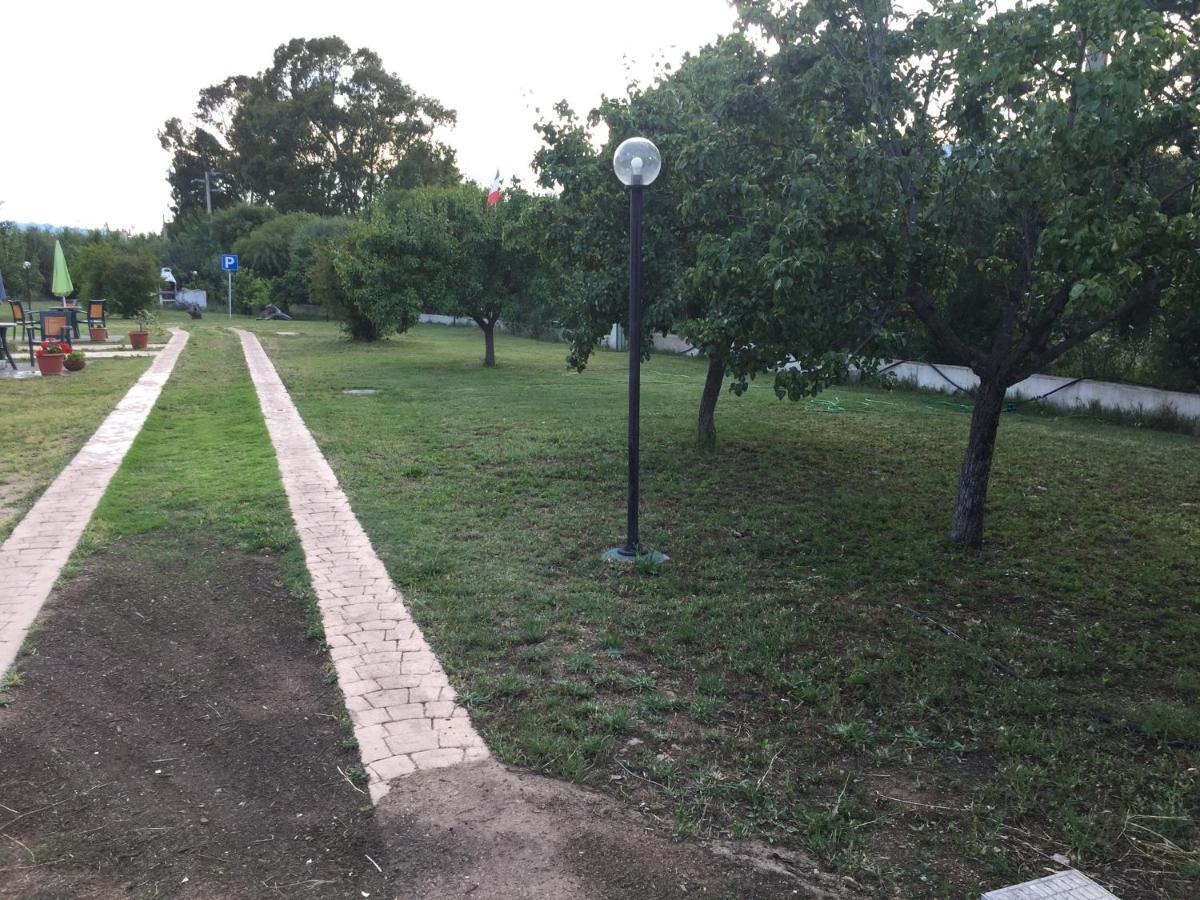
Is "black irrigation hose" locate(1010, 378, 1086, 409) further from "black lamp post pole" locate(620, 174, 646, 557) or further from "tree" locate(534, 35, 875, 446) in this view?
"black lamp post pole" locate(620, 174, 646, 557)

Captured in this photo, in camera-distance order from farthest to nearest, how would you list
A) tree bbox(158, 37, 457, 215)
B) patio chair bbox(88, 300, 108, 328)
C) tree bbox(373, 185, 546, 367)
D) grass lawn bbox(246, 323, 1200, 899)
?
Answer: tree bbox(158, 37, 457, 215), patio chair bbox(88, 300, 108, 328), tree bbox(373, 185, 546, 367), grass lawn bbox(246, 323, 1200, 899)

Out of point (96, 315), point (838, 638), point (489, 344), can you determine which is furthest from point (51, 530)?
point (96, 315)

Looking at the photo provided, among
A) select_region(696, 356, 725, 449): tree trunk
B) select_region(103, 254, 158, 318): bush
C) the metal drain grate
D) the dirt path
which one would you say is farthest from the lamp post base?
select_region(103, 254, 158, 318): bush

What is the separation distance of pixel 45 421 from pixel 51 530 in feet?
16.6

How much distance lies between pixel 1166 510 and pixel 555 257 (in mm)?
6436

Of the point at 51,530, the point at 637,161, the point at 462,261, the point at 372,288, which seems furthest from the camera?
the point at 372,288

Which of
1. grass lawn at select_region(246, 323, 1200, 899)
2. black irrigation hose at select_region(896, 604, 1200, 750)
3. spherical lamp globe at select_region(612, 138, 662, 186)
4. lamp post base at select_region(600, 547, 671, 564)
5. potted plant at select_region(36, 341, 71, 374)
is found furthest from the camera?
potted plant at select_region(36, 341, 71, 374)

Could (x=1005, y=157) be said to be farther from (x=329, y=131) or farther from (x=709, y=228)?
(x=329, y=131)

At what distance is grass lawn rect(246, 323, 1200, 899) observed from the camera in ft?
10.3

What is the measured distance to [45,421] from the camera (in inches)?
404

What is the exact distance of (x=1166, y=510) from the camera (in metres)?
7.53

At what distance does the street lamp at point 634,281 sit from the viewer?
5430mm

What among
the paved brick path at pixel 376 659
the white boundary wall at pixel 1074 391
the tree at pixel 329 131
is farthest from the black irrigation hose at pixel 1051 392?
the tree at pixel 329 131

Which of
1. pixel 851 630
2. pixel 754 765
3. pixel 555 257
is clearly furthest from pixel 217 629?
pixel 555 257
